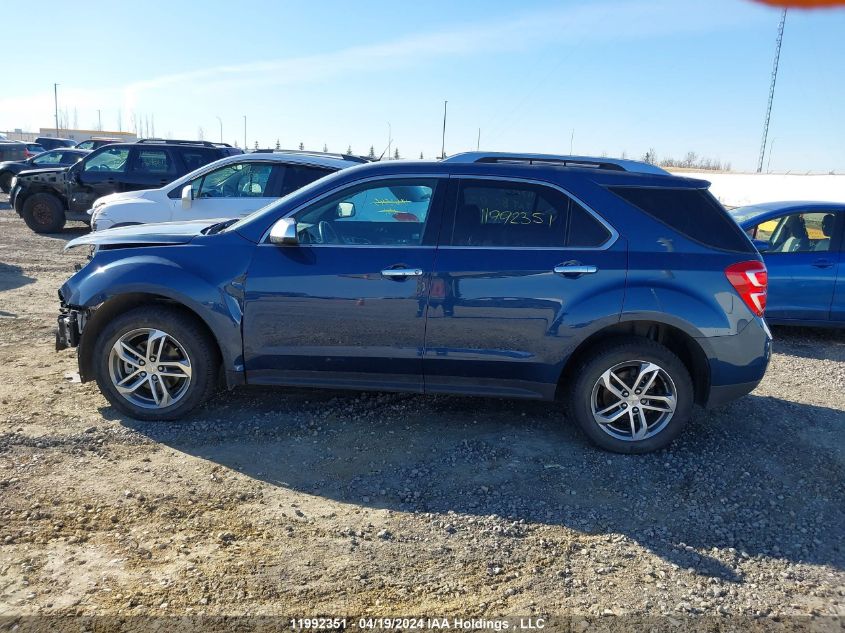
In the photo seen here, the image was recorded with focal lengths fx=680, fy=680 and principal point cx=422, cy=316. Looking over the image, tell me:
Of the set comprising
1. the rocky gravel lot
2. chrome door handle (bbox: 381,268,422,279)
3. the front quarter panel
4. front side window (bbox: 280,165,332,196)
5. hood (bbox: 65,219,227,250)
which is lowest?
the rocky gravel lot

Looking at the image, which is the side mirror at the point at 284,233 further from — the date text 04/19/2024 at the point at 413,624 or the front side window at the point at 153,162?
the front side window at the point at 153,162

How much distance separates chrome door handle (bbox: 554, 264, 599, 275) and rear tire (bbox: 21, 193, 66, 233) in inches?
527

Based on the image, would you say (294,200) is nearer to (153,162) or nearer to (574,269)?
(574,269)

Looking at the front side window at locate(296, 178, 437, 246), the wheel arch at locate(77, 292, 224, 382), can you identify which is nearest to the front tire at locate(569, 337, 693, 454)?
the front side window at locate(296, 178, 437, 246)

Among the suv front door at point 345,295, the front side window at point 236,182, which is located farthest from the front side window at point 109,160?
the suv front door at point 345,295

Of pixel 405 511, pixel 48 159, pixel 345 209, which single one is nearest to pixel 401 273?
pixel 345 209

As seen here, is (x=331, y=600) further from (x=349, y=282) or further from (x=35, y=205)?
(x=35, y=205)

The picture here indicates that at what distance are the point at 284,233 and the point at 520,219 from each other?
59.6 inches

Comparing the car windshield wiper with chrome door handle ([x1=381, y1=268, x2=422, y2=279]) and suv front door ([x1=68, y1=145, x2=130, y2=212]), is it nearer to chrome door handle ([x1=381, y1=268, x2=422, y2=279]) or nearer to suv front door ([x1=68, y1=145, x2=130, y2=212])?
chrome door handle ([x1=381, y1=268, x2=422, y2=279])

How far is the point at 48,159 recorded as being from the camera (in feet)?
68.0

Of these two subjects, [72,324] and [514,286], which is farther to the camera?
[72,324]

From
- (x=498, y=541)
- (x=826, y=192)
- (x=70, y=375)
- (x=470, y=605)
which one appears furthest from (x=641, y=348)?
(x=826, y=192)

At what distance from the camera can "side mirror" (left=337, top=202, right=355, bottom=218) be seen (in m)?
4.53

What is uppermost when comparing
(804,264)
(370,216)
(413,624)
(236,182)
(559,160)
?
(559,160)
